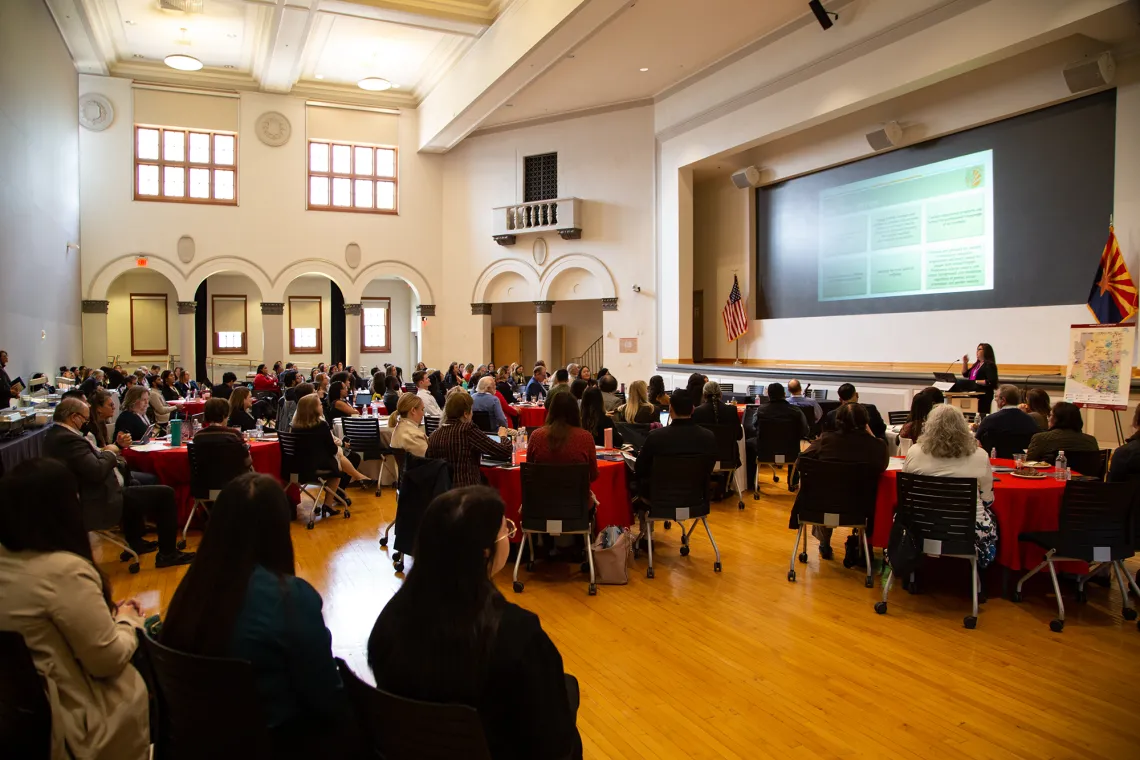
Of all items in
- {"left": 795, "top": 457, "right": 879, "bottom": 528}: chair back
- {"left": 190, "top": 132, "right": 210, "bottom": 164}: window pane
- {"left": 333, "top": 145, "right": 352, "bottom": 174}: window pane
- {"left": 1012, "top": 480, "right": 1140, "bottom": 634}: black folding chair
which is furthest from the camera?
{"left": 333, "top": 145, "right": 352, "bottom": 174}: window pane

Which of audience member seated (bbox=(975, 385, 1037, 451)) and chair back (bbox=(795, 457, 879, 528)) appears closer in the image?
chair back (bbox=(795, 457, 879, 528))

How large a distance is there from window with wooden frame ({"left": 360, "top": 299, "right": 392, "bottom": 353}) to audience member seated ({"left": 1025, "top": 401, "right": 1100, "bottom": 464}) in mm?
18987

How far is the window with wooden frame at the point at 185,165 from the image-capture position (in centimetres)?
1677

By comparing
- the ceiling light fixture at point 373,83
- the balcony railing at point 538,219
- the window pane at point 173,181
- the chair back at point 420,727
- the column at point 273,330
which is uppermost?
the ceiling light fixture at point 373,83

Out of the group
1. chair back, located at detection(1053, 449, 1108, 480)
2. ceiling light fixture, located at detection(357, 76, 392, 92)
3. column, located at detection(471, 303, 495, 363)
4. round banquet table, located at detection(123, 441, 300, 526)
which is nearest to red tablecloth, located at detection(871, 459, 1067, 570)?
chair back, located at detection(1053, 449, 1108, 480)

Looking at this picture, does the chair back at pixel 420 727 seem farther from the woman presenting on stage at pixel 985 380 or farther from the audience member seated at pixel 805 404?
the audience member seated at pixel 805 404

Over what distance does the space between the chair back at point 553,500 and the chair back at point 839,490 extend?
1504mm

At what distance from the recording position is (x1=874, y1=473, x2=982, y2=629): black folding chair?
4387mm

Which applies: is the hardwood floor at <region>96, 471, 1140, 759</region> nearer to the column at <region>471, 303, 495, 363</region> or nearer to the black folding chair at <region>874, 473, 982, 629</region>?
the black folding chair at <region>874, 473, 982, 629</region>

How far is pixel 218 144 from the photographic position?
1738cm

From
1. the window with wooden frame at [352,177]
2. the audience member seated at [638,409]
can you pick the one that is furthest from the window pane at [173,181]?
the audience member seated at [638,409]

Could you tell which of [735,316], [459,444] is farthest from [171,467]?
[735,316]

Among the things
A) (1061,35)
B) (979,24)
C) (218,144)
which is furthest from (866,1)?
(218,144)

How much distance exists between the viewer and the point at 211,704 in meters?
1.87
